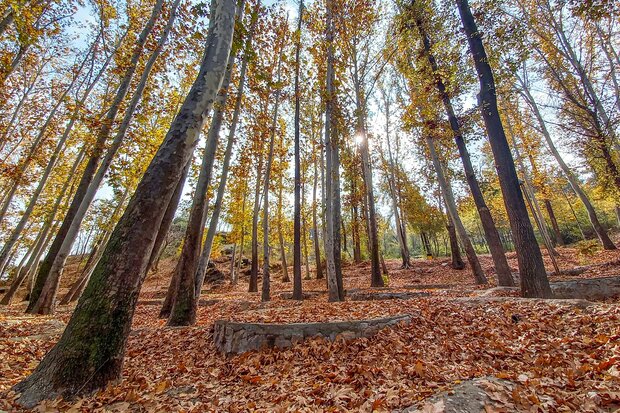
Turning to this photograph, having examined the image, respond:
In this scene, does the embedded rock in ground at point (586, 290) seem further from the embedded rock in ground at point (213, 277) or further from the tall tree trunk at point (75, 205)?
the embedded rock in ground at point (213, 277)

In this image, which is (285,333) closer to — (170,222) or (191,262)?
(191,262)

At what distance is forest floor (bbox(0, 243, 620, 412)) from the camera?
9.05 ft

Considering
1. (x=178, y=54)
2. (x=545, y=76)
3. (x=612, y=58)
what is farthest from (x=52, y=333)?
(x=612, y=58)

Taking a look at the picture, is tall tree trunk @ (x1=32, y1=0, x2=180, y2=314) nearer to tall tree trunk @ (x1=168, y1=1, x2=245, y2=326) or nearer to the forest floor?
the forest floor

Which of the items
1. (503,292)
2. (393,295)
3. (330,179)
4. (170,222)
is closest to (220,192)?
(170,222)

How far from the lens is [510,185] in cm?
622

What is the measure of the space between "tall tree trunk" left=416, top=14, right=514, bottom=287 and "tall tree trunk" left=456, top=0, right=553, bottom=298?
5.60 feet

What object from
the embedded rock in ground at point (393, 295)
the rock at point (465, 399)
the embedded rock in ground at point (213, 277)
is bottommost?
the rock at point (465, 399)

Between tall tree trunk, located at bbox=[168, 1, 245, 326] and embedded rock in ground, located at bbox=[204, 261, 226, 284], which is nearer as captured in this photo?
tall tree trunk, located at bbox=[168, 1, 245, 326]

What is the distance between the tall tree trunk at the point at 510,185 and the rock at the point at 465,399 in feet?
13.5

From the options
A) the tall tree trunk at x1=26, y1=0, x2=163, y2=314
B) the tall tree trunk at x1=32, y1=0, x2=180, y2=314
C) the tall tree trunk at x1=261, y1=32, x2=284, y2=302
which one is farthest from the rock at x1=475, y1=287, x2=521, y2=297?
the tall tree trunk at x1=26, y1=0, x2=163, y2=314

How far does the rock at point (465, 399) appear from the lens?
2.46m

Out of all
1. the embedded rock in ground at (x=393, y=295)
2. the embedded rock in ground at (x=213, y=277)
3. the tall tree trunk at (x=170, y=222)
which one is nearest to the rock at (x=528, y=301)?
the embedded rock in ground at (x=393, y=295)

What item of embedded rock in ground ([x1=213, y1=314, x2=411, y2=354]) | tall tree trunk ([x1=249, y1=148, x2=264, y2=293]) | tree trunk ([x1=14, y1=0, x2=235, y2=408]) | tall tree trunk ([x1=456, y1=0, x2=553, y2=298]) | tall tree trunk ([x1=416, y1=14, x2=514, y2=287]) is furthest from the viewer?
tall tree trunk ([x1=249, y1=148, x2=264, y2=293])
